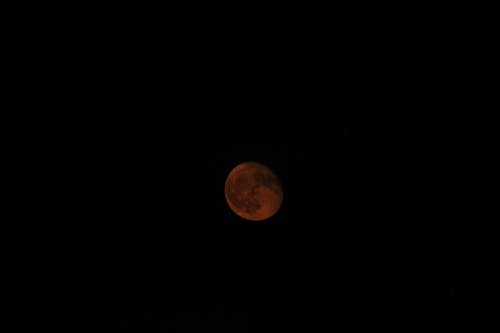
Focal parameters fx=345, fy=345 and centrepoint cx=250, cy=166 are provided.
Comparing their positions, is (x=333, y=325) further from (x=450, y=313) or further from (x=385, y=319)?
(x=450, y=313)

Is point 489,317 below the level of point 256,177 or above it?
below

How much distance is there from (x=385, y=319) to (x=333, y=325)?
0.54 meters

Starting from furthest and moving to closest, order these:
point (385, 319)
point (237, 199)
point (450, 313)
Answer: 1. point (385, 319)
2. point (450, 313)
3. point (237, 199)

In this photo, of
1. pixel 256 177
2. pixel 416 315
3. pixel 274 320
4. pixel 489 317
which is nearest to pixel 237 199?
pixel 256 177

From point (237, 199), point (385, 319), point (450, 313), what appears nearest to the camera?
point (237, 199)

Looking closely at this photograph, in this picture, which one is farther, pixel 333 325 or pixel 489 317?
pixel 333 325

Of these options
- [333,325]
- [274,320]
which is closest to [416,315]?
[333,325]

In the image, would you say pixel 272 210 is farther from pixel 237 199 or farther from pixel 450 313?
pixel 450 313

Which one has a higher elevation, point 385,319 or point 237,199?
point 237,199

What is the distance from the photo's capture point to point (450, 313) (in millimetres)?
3322

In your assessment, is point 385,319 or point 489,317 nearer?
point 489,317

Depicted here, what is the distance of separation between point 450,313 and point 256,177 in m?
2.30

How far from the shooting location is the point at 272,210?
3107mm

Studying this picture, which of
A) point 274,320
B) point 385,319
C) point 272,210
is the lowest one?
point 385,319
